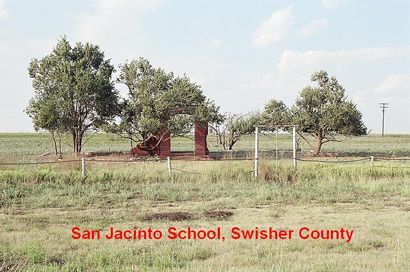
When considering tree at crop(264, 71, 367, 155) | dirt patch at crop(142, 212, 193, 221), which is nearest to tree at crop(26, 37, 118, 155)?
tree at crop(264, 71, 367, 155)

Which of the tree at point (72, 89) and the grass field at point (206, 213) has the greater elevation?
the tree at point (72, 89)

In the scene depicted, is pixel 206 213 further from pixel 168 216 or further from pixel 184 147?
pixel 184 147

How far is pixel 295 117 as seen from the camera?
36688 mm

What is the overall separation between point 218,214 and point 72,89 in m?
20.7

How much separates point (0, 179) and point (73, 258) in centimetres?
958

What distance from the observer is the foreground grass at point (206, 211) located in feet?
22.9

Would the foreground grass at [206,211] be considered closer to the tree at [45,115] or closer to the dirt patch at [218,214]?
the dirt patch at [218,214]

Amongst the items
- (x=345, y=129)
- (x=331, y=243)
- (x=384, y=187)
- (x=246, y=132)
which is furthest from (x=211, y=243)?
(x=246, y=132)

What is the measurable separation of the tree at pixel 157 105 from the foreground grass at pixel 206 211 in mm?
10141

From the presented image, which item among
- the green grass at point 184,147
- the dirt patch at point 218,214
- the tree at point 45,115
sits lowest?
the dirt patch at point 218,214

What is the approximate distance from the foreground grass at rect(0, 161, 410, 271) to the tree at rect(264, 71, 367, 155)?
15.7 m

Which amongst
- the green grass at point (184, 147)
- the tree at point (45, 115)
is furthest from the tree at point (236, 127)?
the tree at point (45, 115)

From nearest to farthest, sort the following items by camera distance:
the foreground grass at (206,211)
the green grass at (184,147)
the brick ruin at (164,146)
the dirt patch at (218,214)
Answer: the foreground grass at (206,211)
the dirt patch at (218,214)
the brick ruin at (164,146)
the green grass at (184,147)

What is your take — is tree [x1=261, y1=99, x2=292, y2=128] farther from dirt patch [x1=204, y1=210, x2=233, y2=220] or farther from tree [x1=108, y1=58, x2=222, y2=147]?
dirt patch [x1=204, y1=210, x2=233, y2=220]
